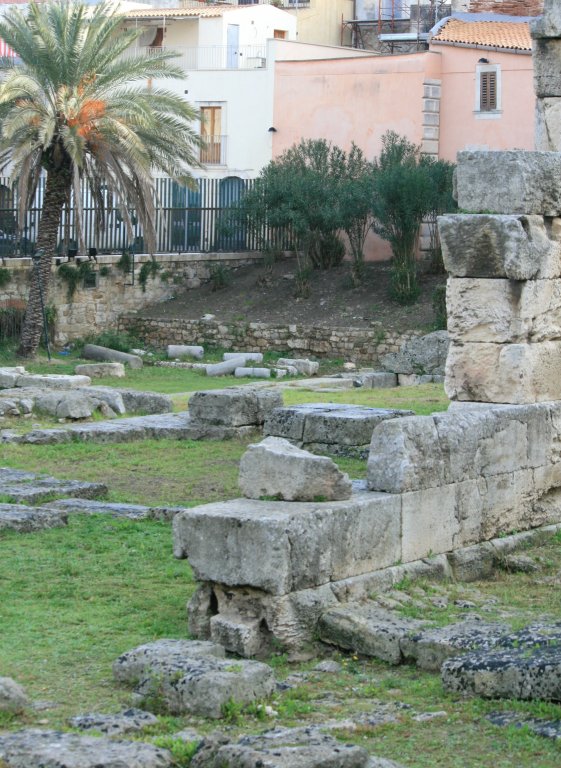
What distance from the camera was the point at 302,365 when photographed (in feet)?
89.4

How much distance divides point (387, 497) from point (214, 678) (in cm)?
232

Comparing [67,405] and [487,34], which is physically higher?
[487,34]

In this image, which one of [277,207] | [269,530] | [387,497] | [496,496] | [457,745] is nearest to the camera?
[457,745]

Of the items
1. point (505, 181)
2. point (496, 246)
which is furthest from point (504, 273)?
point (505, 181)

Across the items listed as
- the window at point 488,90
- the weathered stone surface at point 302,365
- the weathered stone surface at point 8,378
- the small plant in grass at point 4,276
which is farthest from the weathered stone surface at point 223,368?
the window at point 488,90

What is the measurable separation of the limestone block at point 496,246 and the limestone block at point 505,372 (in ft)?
1.89

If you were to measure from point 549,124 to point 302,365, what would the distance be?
13.8 meters

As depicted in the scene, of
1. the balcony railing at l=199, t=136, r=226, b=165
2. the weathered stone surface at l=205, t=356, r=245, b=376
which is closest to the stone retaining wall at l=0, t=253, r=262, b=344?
the weathered stone surface at l=205, t=356, r=245, b=376

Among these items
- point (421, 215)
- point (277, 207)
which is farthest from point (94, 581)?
point (277, 207)

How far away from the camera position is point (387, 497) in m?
8.77

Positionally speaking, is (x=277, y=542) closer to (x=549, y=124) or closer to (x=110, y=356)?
(x=549, y=124)

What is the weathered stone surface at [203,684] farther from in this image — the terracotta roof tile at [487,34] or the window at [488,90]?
the window at [488,90]

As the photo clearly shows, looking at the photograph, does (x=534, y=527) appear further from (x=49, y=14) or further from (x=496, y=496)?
(x=49, y=14)

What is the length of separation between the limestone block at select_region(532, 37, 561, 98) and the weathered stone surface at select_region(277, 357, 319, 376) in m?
13.6
